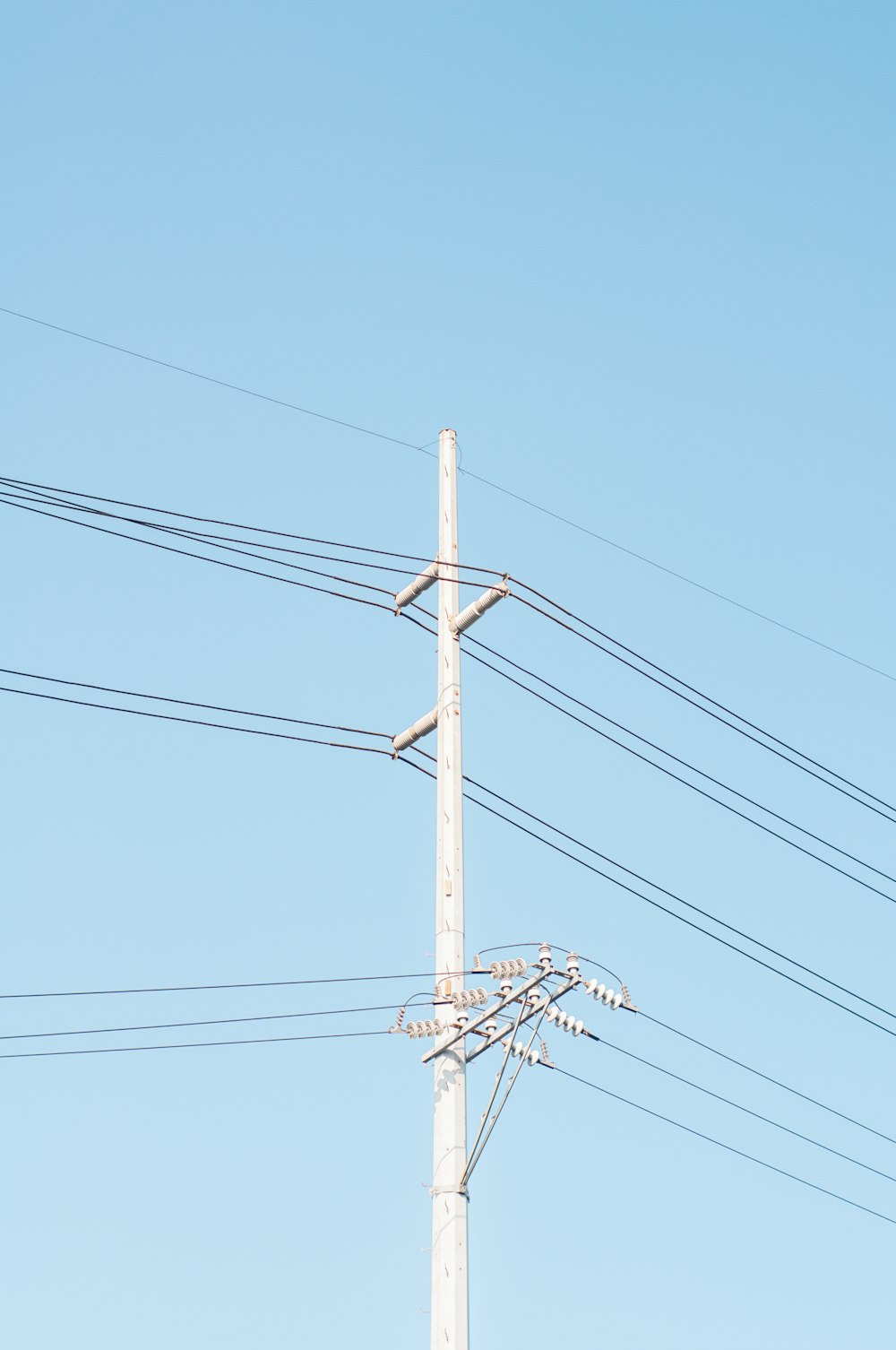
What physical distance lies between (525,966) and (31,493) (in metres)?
6.51

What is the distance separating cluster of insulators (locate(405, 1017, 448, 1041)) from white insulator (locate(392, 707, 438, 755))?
129 inches

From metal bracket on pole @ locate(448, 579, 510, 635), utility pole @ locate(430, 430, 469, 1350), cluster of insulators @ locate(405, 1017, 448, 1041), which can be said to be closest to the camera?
utility pole @ locate(430, 430, 469, 1350)

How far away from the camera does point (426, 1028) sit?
15.0 meters

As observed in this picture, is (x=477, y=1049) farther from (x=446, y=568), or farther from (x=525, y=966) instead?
(x=446, y=568)

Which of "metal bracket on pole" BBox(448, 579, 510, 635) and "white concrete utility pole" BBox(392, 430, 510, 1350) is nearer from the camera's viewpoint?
"white concrete utility pole" BBox(392, 430, 510, 1350)

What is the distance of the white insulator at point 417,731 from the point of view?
17.0m

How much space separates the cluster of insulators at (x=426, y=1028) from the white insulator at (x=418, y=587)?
16.1 feet

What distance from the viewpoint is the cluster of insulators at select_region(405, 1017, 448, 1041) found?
1496cm

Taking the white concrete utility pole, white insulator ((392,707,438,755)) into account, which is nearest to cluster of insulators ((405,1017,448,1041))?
the white concrete utility pole

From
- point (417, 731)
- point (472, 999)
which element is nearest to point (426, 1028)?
point (472, 999)

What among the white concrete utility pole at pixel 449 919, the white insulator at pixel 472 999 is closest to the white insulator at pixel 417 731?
the white concrete utility pole at pixel 449 919

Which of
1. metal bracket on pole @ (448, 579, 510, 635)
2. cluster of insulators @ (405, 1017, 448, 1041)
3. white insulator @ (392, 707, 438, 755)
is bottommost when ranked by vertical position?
cluster of insulators @ (405, 1017, 448, 1041)

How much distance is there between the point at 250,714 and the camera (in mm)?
17547

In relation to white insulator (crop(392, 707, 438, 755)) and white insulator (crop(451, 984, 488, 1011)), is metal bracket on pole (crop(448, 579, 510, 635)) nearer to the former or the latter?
white insulator (crop(392, 707, 438, 755))
